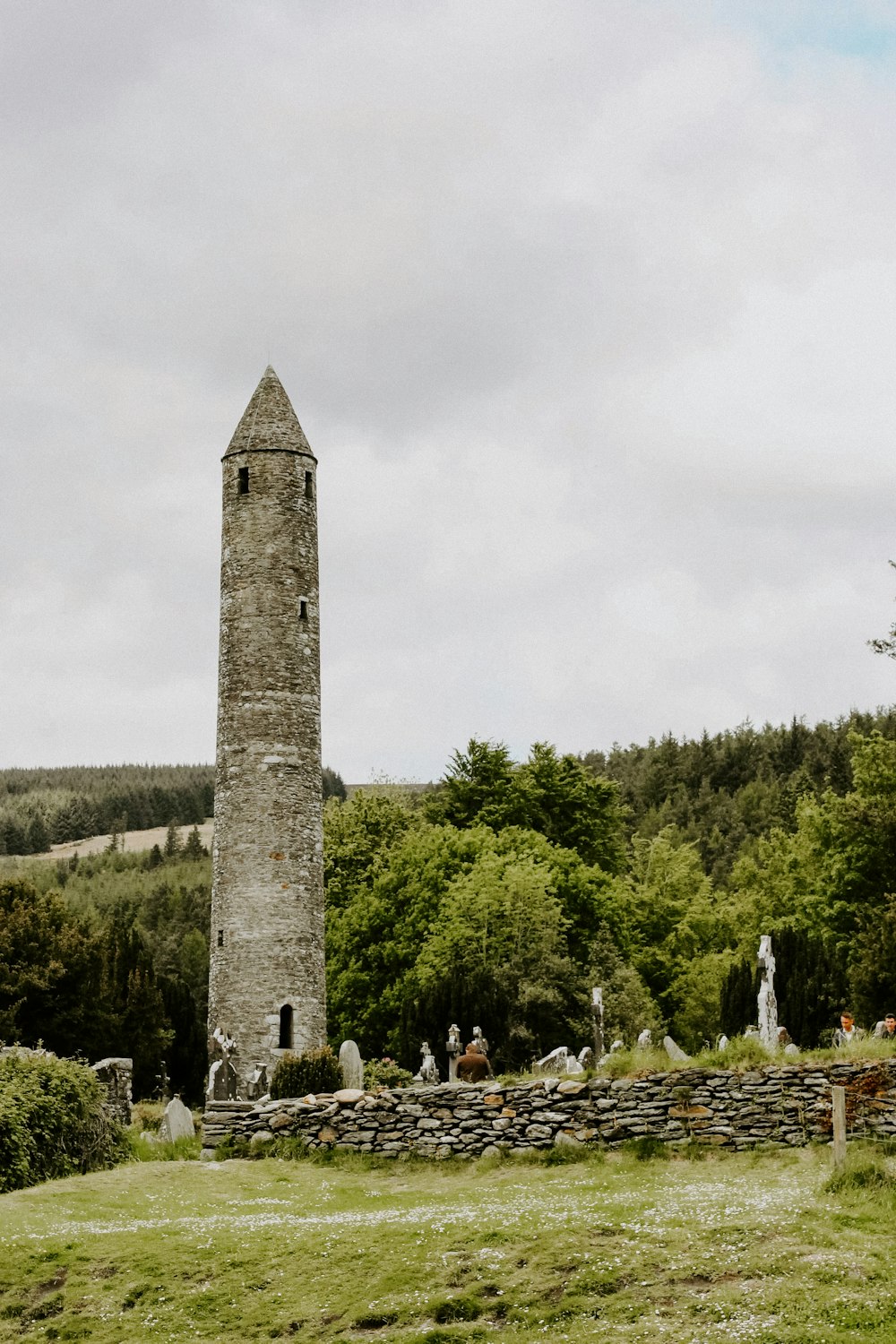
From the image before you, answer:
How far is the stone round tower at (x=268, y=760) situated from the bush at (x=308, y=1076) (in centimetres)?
815

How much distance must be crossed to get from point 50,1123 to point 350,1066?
5109 mm

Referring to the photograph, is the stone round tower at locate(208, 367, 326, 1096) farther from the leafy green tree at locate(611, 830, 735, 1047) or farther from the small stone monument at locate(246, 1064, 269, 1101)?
the leafy green tree at locate(611, 830, 735, 1047)

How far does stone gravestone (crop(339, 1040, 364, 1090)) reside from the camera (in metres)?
24.7

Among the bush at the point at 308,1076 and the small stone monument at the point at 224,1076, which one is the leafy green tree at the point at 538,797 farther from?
the bush at the point at 308,1076

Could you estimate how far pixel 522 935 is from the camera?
44.9 metres

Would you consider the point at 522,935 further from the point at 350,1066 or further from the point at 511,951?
the point at 350,1066

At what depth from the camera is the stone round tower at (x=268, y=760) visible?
33469 mm

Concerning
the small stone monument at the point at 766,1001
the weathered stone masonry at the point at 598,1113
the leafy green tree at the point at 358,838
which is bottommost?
the weathered stone masonry at the point at 598,1113

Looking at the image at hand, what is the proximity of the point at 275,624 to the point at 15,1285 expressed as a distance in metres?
21.6

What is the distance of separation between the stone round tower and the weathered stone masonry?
1047 centimetres

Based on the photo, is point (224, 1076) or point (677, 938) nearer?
point (224, 1076)

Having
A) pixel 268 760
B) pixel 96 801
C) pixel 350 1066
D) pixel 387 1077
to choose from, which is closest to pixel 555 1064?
pixel 387 1077

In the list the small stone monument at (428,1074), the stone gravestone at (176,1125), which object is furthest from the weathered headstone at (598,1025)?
the stone gravestone at (176,1125)

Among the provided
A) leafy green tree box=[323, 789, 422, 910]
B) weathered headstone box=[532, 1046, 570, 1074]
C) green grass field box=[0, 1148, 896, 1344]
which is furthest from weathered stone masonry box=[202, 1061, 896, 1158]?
leafy green tree box=[323, 789, 422, 910]
